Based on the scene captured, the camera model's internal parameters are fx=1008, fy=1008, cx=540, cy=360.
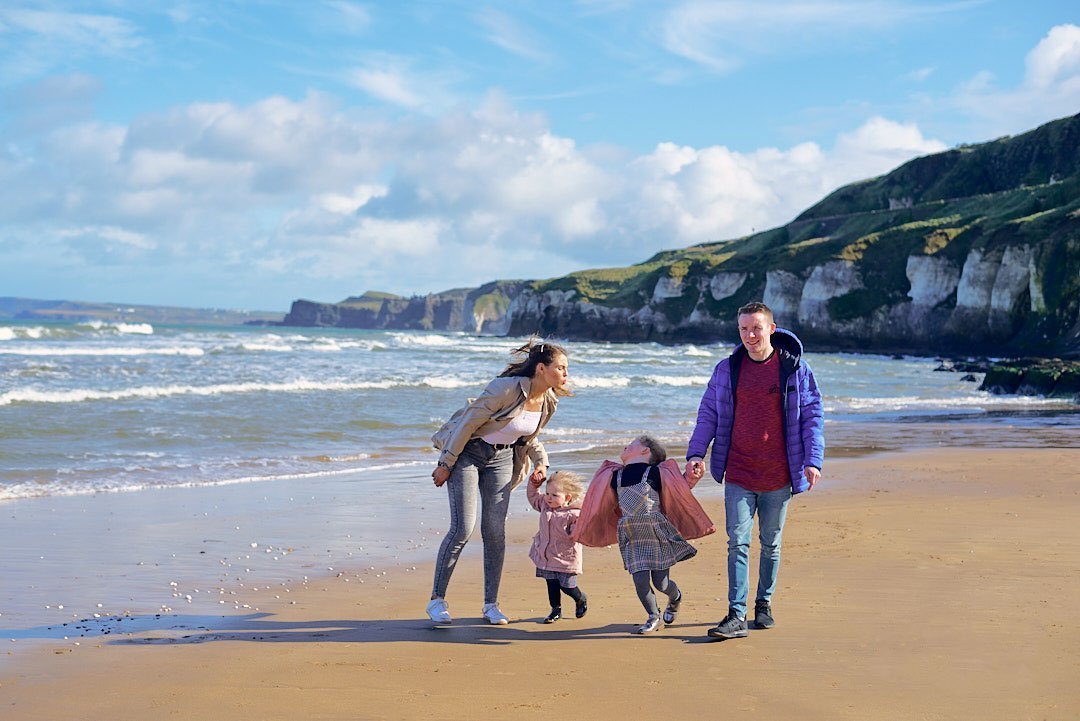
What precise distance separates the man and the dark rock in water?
86.7 feet

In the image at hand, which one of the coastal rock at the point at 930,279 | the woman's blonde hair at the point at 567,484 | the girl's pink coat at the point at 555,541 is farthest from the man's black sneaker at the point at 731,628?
the coastal rock at the point at 930,279

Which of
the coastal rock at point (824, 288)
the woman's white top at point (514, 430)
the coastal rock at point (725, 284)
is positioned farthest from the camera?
the coastal rock at point (725, 284)

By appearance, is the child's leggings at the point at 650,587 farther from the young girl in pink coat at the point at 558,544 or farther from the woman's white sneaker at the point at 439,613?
the woman's white sneaker at the point at 439,613

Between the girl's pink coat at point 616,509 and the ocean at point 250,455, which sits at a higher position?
the girl's pink coat at point 616,509

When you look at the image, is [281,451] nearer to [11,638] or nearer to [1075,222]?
[11,638]

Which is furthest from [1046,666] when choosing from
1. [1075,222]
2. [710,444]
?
[1075,222]

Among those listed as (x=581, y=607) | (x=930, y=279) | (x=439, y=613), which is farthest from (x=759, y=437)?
(x=930, y=279)

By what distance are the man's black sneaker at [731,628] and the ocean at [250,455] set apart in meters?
2.84

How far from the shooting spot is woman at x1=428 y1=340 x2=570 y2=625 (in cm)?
591

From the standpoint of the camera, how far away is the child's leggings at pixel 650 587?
570 cm

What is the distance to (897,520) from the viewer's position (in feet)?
30.1

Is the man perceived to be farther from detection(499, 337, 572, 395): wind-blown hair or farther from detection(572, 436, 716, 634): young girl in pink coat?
detection(499, 337, 572, 395): wind-blown hair

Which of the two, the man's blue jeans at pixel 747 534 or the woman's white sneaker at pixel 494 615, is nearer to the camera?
the man's blue jeans at pixel 747 534

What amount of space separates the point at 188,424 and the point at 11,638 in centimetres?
1195
